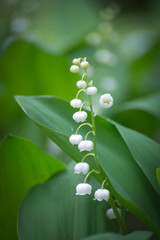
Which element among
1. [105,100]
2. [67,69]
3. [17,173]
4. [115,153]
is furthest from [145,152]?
[67,69]

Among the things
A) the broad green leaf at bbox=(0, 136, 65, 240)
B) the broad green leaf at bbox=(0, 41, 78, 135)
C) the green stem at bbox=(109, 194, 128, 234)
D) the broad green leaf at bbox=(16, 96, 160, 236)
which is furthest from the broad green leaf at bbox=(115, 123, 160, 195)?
the broad green leaf at bbox=(0, 41, 78, 135)

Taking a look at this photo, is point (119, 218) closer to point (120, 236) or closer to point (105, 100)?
point (120, 236)

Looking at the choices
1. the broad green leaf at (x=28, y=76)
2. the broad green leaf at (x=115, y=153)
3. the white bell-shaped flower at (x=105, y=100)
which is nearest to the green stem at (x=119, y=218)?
the broad green leaf at (x=115, y=153)

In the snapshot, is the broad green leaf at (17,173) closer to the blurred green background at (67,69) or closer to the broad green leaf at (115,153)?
the broad green leaf at (115,153)

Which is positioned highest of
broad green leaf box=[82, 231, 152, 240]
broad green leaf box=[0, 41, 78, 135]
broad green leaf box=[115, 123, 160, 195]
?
broad green leaf box=[0, 41, 78, 135]

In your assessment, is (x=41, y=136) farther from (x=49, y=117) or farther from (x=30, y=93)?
(x=49, y=117)

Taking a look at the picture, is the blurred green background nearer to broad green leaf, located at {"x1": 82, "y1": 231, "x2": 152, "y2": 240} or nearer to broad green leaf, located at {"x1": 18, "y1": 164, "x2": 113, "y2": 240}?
broad green leaf, located at {"x1": 18, "y1": 164, "x2": 113, "y2": 240}
